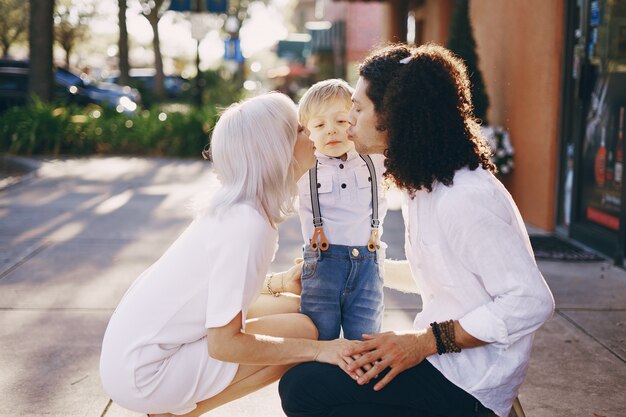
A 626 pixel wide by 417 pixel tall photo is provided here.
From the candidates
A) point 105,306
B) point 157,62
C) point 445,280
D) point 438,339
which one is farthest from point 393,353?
point 157,62

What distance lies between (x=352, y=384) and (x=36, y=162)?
1143 centimetres

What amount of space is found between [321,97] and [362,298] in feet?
3.04

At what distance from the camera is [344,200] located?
12.0ft

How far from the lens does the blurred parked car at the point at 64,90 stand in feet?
68.5

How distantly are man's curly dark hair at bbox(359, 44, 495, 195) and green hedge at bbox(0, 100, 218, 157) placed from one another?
40.0 feet

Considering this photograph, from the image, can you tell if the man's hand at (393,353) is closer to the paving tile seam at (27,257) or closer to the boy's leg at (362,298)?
the boy's leg at (362,298)

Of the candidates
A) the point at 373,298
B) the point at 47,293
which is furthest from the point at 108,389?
the point at 47,293

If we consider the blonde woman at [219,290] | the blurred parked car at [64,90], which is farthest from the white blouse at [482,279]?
the blurred parked car at [64,90]

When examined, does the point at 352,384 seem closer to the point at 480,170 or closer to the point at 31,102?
the point at 480,170

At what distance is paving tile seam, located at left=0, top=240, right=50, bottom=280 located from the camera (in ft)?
19.7

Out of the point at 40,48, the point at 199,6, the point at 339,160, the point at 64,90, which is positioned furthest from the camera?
the point at 64,90

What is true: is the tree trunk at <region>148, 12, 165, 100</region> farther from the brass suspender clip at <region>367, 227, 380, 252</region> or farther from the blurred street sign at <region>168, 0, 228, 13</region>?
the brass suspender clip at <region>367, 227, 380, 252</region>

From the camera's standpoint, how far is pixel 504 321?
241cm

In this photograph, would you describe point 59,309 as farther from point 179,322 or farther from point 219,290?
point 219,290
